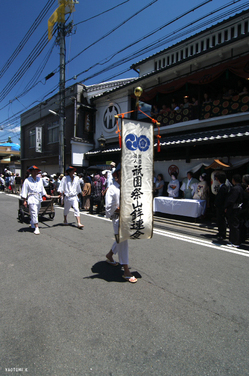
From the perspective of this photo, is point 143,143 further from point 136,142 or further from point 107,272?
point 107,272

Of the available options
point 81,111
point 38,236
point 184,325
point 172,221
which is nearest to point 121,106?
A: point 81,111

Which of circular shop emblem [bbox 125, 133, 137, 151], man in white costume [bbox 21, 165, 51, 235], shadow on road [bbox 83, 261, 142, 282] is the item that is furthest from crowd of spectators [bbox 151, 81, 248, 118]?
shadow on road [bbox 83, 261, 142, 282]

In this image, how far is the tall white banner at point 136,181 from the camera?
143 inches

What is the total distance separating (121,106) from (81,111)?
3683 millimetres

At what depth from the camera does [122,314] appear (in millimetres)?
2848

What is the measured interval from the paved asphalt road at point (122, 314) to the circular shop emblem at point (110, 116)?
1133 cm

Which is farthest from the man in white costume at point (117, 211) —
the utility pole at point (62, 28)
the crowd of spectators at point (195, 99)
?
the utility pole at point (62, 28)

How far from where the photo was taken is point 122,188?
11.9 feet

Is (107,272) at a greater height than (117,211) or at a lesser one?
lesser

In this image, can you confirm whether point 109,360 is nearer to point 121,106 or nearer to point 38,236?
point 38,236

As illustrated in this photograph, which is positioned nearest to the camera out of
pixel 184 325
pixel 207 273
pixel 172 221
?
pixel 184 325

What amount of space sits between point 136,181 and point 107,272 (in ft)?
5.65

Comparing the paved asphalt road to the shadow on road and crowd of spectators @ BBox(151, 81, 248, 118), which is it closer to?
the shadow on road

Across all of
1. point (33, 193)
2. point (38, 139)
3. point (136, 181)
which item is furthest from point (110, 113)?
point (136, 181)
